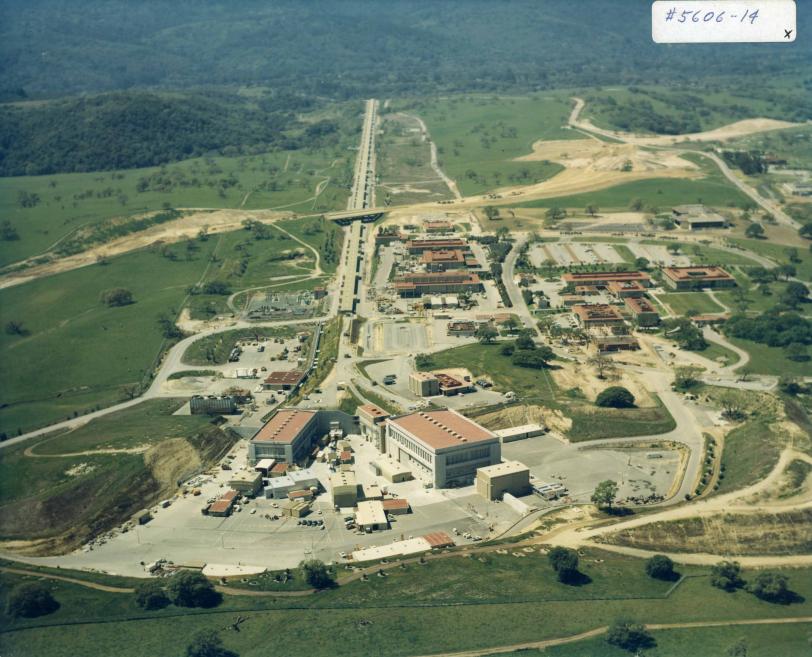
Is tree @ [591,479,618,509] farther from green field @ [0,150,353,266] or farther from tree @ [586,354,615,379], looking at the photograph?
green field @ [0,150,353,266]

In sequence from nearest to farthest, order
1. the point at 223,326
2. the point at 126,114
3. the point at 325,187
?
the point at 223,326
the point at 325,187
the point at 126,114

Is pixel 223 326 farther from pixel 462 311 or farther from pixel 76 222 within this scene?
pixel 76 222

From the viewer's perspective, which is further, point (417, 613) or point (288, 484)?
point (288, 484)

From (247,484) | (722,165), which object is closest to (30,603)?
(247,484)

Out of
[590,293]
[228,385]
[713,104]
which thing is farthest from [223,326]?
[713,104]

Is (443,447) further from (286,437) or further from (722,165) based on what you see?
(722,165)

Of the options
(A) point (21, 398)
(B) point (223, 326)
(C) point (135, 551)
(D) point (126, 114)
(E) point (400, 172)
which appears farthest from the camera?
(D) point (126, 114)

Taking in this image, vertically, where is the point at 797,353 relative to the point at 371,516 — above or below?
above

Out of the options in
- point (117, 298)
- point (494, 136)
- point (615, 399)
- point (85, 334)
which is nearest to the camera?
point (615, 399)
